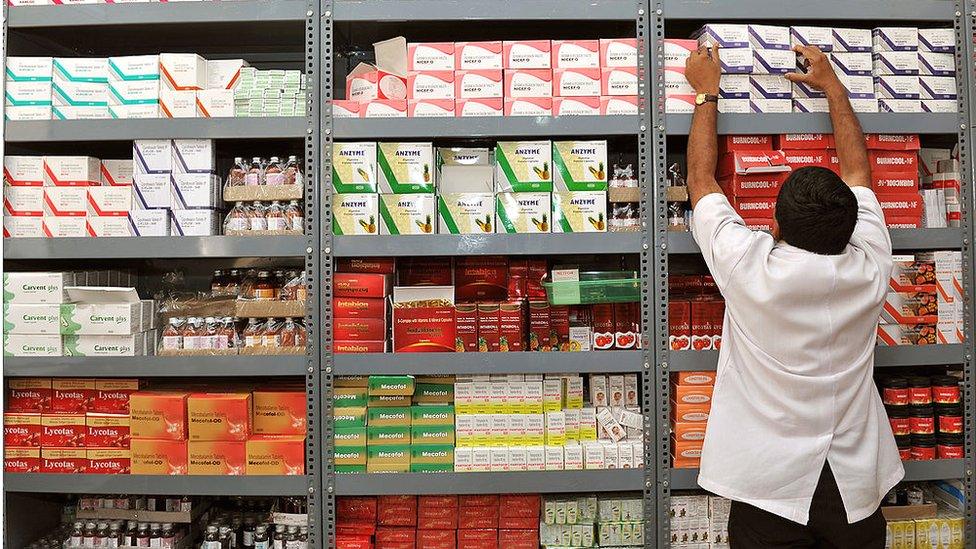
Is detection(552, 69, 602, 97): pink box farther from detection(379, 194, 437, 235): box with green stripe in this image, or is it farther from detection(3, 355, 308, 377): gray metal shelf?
detection(3, 355, 308, 377): gray metal shelf

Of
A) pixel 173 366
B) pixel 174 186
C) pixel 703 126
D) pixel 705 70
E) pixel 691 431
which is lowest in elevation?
pixel 691 431

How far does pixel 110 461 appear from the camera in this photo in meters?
2.38

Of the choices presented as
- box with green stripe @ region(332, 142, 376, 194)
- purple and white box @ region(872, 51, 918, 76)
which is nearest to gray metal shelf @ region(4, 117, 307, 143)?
box with green stripe @ region(332, 142, 376, 194)

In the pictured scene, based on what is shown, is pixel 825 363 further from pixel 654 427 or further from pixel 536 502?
pixel 536 502

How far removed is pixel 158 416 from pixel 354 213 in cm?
102

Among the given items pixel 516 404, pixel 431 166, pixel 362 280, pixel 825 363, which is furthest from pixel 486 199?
pixel 825 363

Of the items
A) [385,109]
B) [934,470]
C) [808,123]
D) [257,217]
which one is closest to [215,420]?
[257,217]

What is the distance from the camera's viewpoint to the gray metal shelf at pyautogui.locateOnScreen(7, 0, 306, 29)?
7.80ft

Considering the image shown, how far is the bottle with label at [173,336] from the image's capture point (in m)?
2.38

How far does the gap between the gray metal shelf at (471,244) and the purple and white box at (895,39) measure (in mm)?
1312

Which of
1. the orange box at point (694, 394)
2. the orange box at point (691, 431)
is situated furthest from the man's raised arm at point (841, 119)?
the orange box at point (691, 431)

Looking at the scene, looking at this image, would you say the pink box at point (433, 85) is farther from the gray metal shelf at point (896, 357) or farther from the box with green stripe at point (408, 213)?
the gray metal shelf at point (896, 357)

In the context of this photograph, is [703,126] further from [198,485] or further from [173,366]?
[198,485]

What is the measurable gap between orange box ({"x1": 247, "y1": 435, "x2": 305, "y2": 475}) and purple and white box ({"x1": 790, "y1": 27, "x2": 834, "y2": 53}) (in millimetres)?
2347
